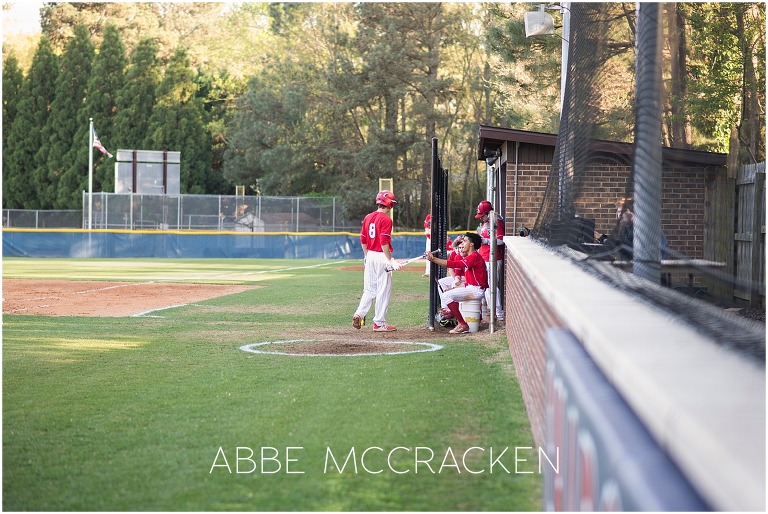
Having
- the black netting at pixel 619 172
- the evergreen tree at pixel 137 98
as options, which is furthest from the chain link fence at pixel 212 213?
the black netting at pixel 619 172

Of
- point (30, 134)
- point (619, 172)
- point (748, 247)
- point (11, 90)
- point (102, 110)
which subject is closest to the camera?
point (619, 172)

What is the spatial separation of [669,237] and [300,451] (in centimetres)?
233

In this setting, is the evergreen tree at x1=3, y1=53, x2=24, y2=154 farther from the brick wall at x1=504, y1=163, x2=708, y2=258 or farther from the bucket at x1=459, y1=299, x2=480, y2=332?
the brick wall at x1=504, y1=163, x2=708, y2=258

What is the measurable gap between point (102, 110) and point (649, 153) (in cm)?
5513

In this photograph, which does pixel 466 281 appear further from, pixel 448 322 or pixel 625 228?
pixel 625 228

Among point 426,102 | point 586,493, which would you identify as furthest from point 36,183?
point 586,493

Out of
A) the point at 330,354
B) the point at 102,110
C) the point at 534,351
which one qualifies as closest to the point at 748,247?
the point at 534,351

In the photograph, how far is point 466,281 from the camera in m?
12.3

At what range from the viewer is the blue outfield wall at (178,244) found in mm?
41000

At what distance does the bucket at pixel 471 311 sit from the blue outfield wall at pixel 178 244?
28255 mm

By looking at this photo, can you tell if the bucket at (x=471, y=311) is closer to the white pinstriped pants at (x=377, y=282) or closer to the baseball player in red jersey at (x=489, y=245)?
the white pinstriped pants at (x=377, y=282)

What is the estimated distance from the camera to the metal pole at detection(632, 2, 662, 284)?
482cm

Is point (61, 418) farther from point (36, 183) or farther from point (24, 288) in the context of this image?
point (36, 183)

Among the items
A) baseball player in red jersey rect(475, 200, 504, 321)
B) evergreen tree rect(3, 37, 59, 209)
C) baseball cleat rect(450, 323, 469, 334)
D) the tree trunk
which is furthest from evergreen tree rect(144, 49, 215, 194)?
the tree trunk
